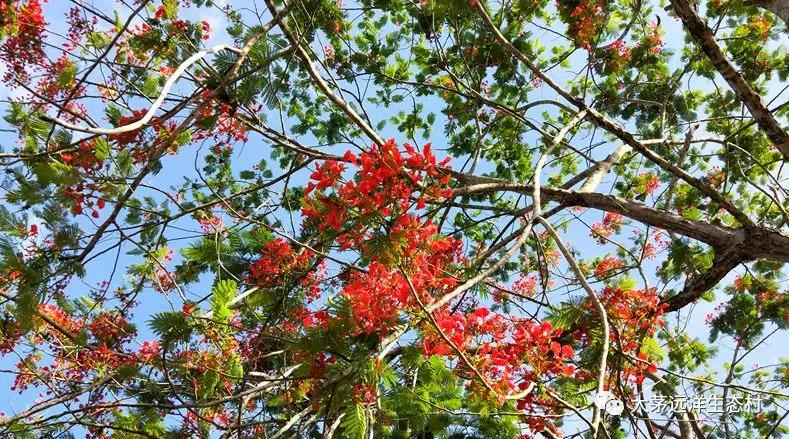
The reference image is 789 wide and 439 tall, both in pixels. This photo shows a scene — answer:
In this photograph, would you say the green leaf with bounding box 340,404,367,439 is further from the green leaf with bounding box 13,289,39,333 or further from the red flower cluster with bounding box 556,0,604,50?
the red flower cluster with bounding box 556,0,604,50

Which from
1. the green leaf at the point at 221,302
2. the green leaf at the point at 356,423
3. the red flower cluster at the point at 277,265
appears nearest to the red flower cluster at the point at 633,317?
the green leaf at the point at 356,423

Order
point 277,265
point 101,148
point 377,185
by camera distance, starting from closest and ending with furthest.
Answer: point 377,185, point 101,148, point 277,265

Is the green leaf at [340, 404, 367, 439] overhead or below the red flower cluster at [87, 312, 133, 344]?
below

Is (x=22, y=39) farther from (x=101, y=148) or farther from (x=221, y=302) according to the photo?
(x=221, y=302)

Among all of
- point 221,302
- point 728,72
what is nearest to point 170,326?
point 221,302

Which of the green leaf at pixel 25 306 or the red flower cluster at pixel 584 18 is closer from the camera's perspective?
the green leaf at pixel 25 306

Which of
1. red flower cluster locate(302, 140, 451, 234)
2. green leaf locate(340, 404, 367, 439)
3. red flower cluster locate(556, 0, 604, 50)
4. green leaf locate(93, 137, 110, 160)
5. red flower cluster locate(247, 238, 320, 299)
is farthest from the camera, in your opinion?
red flower cluster locate(556, 0, 604, 50)

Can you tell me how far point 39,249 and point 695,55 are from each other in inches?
226

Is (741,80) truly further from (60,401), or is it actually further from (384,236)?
(60,401)

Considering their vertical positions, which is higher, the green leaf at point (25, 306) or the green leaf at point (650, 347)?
the green leaf at point (650, 347)

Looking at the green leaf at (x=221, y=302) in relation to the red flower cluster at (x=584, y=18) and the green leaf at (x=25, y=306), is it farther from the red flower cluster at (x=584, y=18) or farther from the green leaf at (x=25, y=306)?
the red flower cluster at (x=584, y=18)

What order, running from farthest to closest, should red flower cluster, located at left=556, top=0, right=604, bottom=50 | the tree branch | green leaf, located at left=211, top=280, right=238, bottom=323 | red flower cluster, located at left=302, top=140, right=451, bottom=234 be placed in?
red flower cluster, located at left=556, top=0, right=604, bottom=50 → the tree branch → green leaf, located at left=211, top=280, right=238, bottom=323 → red flower cluster, located at left=302, top=140, right=451, bottom=234

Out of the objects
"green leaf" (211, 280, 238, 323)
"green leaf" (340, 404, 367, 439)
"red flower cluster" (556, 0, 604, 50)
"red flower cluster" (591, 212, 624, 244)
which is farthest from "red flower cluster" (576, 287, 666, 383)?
"red flower cluster" (591, 212, 624, 244)

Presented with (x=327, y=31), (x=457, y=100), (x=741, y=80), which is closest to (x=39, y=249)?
(x=741, y=80)
